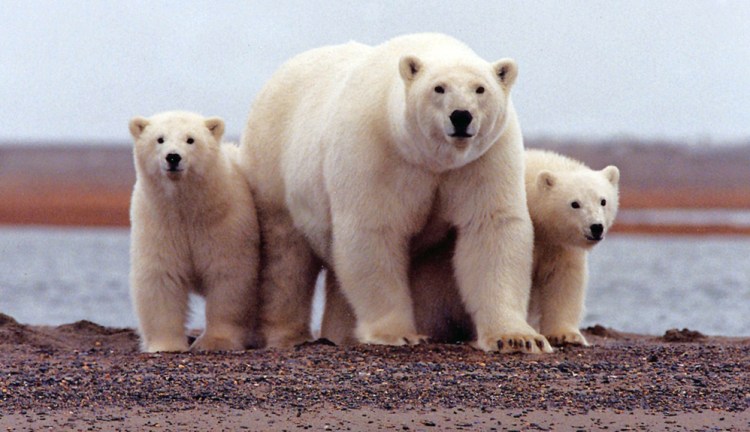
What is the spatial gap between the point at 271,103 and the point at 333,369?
323 centimetres

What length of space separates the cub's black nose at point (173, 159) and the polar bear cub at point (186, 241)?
12cm

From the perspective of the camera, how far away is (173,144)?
8.98 meters

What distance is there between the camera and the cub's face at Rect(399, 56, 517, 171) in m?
7.63

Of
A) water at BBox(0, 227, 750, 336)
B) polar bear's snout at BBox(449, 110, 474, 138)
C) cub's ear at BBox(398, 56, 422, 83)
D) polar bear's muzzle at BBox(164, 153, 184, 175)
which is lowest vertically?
water at BBox(0, 227, 750, 336)

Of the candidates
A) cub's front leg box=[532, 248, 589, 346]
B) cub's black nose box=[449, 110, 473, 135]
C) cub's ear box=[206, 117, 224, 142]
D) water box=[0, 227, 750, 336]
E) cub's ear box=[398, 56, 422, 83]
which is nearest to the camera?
cub's black nose box=[449, 110, 473, 135]

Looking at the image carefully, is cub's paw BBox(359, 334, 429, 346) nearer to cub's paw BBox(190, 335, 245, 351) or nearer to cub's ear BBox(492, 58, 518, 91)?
cub's paw BBox(190, 335, 245, 351)

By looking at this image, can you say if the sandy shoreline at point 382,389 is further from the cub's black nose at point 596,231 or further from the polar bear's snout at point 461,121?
the polar bear's snout at point 461,121

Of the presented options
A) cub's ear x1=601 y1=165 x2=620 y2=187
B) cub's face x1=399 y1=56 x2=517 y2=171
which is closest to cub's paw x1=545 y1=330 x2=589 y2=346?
cub's ear x1=601 y1=165 x2=620 y2=187

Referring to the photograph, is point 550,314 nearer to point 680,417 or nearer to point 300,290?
point 300,290

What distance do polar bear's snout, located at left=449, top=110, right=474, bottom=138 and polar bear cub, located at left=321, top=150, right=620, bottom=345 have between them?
4.11ft

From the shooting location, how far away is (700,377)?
7.09 meters

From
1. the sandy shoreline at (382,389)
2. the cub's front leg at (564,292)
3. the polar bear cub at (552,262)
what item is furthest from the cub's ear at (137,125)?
the cub's front leg at (564,292)

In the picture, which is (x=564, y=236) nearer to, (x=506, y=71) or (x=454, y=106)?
(x=506, y=71)

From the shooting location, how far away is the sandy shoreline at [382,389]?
6.12 metres
